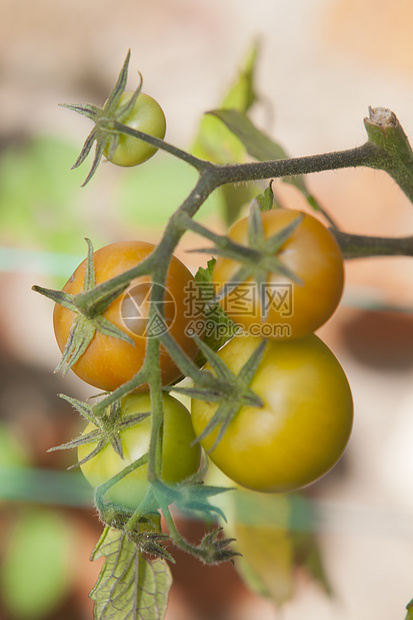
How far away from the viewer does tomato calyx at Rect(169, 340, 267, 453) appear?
0.84 feet

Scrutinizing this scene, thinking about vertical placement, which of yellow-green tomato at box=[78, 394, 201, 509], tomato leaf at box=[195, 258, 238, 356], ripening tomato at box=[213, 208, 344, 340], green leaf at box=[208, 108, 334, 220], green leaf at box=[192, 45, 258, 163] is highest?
green leaf at box=[192, 45, 258, 163]

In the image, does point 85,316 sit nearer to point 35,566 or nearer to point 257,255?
point 257,255

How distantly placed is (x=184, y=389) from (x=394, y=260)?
1.95ft

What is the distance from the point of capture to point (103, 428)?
A: 0.96 feet

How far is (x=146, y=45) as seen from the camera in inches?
32.3

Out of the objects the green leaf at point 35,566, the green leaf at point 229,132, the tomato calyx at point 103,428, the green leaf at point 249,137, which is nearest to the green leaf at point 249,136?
the green leaf at point 249,137

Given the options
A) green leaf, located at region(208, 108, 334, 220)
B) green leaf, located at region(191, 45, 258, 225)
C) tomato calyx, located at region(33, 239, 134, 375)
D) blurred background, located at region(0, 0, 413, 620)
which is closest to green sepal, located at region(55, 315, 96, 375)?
tomato calyx, located at region(33, 239, 134, 375)

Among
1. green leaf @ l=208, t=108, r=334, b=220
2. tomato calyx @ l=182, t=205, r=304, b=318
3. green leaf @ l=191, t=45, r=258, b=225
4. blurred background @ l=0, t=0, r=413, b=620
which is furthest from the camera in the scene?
blurred background @ l=0, t=0, r=413, b=620

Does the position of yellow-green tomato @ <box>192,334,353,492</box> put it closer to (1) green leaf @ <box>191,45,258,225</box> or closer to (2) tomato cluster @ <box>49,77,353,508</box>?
(2) tomato cluster @ <box>49,77,353,508</box>

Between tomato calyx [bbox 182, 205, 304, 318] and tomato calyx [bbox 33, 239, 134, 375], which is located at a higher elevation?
tomato calyx [bbox 182, 205, 304, 318]

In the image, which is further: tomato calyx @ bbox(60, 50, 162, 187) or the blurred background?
the blurred background

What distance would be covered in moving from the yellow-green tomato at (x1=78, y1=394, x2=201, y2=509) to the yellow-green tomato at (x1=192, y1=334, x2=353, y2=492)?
3 centimetres

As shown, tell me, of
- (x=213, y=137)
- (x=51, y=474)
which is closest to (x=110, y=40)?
(x=213, y=137)

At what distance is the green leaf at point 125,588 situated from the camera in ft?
1.00
